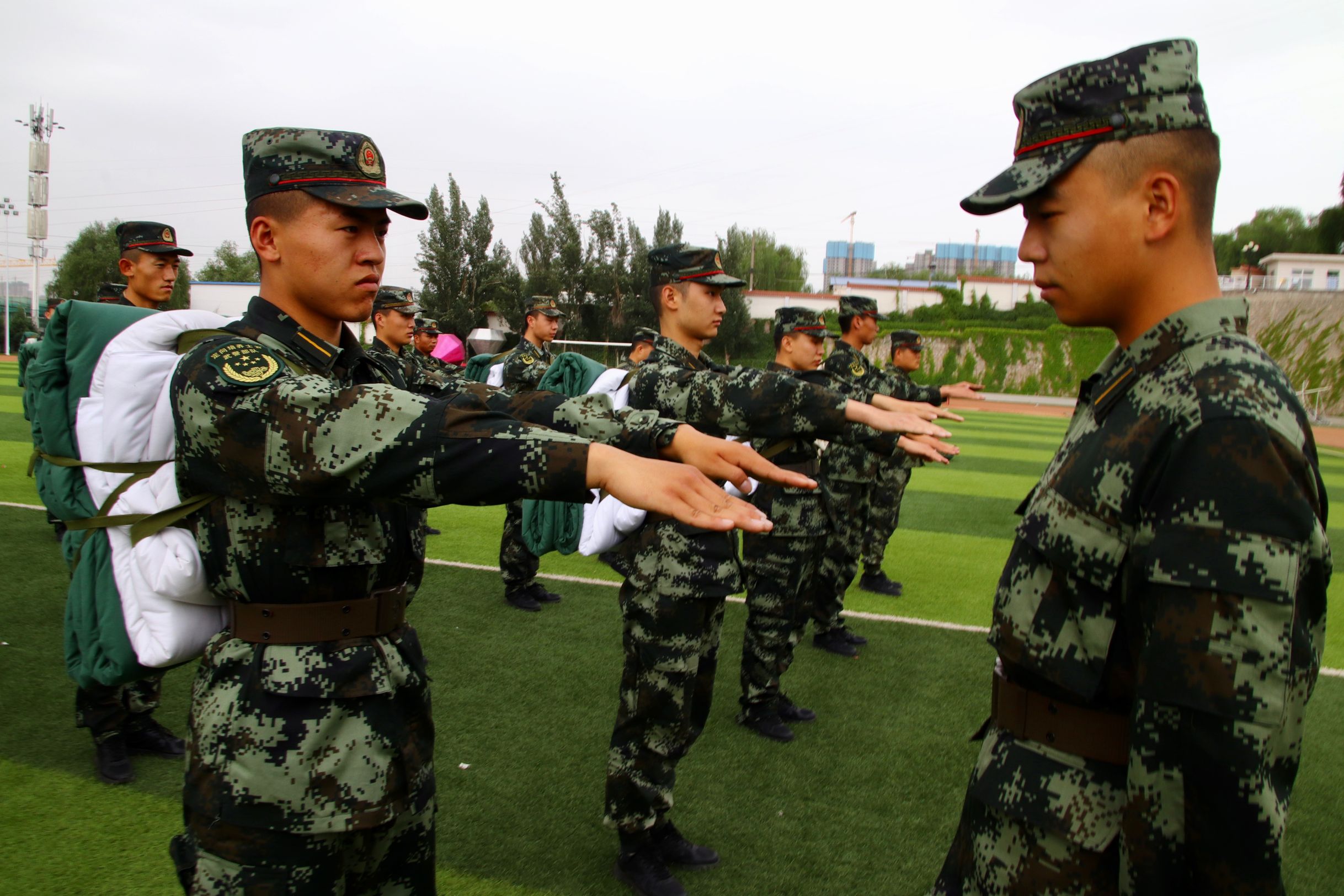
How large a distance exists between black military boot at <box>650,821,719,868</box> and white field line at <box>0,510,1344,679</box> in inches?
127

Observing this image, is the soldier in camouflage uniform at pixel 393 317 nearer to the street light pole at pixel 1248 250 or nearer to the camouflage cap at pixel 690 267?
the camouflage cap at pixel 690 267

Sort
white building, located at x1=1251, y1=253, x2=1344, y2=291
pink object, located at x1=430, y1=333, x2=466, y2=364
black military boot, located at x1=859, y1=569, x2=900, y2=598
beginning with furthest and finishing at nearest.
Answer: white building, located at x1=1251, y1=253, x2=1344, y2=291, pink object, located at x1=430, y1=333, x2=466, y2=364, black military boot, located at x1=859, y1=569, x2=900, y2=598

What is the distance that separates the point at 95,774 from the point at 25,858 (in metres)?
0.60

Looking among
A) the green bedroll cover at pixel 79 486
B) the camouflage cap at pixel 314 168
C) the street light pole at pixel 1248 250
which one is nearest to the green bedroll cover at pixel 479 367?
the green bedroll cover at pixel 79 486

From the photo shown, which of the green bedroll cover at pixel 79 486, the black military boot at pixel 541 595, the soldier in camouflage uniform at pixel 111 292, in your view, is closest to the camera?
the green bedroll cover at pixel 79 486

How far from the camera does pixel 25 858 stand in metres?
3.05

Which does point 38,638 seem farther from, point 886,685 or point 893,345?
point 893,345

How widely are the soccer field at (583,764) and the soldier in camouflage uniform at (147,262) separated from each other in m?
2.12

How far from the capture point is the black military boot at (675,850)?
3.23 metres

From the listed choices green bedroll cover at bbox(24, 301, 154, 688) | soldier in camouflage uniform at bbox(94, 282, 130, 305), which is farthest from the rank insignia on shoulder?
soldier in camouflage uniform at bbox(94, 282, 130, 305)

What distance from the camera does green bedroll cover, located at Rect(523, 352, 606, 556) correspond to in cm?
440

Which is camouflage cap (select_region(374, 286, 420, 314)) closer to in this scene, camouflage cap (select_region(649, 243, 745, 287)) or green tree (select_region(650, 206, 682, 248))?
camouflage cap (select_region(649, 243, 745, 287))

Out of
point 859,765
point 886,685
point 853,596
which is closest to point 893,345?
point 853,596

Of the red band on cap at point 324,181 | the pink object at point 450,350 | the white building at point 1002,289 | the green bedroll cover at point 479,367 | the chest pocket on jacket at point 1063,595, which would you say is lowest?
the chest pocket on jacket at point 1063,595
